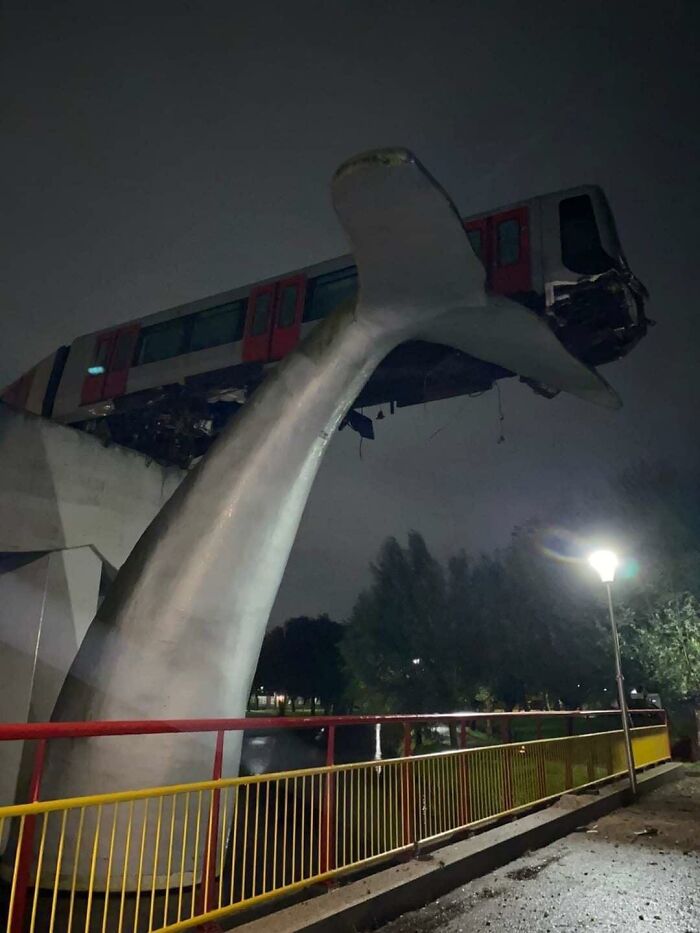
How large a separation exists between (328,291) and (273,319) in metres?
1.09

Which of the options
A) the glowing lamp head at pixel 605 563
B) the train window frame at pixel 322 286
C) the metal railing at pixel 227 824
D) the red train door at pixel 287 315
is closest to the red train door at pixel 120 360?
the red train door at pixel 287 315

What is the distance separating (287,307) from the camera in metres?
10.8

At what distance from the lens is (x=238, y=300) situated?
452 inches

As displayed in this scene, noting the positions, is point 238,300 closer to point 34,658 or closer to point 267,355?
point 267,355

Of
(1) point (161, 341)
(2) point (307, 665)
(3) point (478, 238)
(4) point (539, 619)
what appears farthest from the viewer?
(2) point (307, 665)

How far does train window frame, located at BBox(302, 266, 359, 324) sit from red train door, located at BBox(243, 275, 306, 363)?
101mm

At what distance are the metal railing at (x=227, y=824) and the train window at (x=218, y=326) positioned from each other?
7.56 m

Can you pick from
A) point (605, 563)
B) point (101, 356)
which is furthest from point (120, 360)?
point (605, 563)

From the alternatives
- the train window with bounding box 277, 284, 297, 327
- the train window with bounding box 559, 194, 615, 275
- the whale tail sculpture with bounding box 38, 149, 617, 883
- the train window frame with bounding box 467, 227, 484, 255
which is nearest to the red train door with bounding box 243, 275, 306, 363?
the train window with bounding box 277, 284, 297, 327

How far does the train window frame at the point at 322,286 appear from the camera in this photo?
10.4m

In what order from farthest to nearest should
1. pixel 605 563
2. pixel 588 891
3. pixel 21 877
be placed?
pixel 605 563 < pixel 588 891 < pixel 21 877

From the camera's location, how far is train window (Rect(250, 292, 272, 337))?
11.0 meters

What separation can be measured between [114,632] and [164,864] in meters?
2.38

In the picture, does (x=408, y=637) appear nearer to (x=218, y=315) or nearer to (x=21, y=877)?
(x=218, y=315)
